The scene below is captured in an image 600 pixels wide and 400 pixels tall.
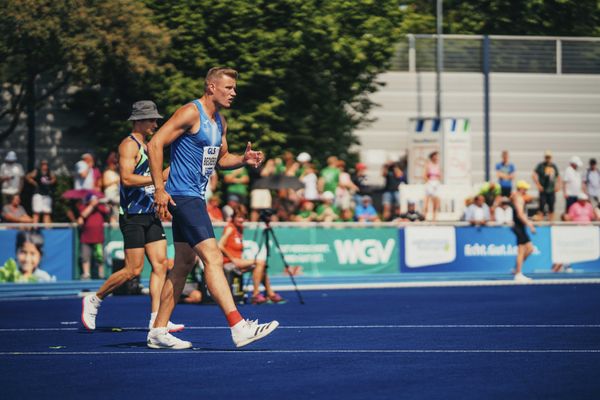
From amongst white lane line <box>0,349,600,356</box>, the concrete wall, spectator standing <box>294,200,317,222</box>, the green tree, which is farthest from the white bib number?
the concrete wall

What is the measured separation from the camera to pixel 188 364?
10164mm

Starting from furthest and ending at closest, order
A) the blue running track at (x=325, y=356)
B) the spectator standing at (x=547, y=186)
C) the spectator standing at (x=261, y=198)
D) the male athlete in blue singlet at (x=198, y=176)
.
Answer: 1. the spectator standing at (x=547, y=186)
2. the spectator standing at (x=261, y=198)
3. the male athlete in blue singlet at (x=198, y=176)
4. the blue running track at (x=325, y=356)

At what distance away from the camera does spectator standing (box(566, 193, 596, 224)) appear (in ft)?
97.2

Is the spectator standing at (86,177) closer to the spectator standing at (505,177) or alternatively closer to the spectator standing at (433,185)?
the spectator standing at (433,185)

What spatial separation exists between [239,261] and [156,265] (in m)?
6.70

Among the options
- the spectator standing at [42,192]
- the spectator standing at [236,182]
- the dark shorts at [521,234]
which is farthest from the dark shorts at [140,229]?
the spectator standing at [236,182]

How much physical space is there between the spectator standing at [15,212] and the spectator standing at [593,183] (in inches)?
545

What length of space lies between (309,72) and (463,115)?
6.56 meters

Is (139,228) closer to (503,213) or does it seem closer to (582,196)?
(503,213)

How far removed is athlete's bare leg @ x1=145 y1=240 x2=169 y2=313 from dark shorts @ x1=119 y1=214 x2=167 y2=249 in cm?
7

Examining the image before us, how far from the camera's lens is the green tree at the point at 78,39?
92.2 feet

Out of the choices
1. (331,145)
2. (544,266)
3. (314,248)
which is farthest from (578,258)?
(331,145)

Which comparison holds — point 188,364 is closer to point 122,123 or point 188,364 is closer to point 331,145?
point 122,123

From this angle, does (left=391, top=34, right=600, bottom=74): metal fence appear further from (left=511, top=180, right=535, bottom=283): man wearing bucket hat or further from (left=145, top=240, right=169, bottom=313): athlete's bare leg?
(left=145, top=240, right=169, bottom=313): athlete's bare leg
